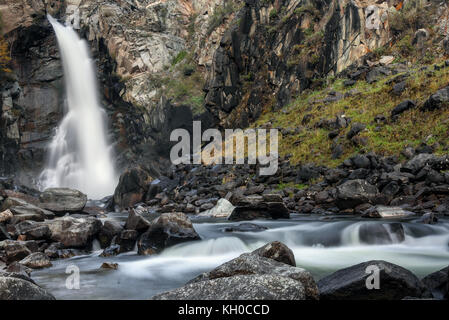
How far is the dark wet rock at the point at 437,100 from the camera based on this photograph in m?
15.2

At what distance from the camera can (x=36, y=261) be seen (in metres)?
8.12

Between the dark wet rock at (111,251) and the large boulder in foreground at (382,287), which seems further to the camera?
the dark wet rock at (111,251)

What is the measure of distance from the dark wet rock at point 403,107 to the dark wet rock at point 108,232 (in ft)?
43.4

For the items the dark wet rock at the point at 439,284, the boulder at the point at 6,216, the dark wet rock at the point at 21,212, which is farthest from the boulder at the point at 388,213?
the boulder at the point at 6,216

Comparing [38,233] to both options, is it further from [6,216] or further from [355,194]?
[355,194]

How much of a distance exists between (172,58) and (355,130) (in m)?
32.7

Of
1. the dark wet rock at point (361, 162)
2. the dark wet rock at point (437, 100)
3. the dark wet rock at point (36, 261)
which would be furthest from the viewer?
the dark wet rock at point (437, 100)

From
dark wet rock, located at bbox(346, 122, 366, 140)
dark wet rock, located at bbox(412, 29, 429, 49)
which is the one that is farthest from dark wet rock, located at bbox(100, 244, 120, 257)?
dark wet rock, located at bbox(412, 29, 429, 49)

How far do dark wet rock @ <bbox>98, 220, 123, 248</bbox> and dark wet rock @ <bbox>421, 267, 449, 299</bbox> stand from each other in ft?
26.6

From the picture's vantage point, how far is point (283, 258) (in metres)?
6.08

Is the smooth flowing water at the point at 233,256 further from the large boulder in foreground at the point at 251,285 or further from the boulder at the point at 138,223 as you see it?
the large boulder in foreground at the point at 251,285

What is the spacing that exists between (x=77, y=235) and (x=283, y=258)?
21.3 ft
